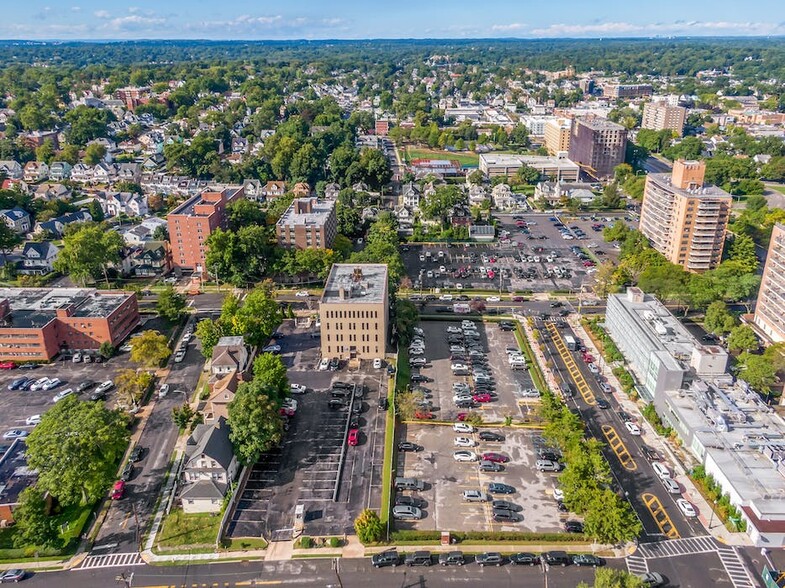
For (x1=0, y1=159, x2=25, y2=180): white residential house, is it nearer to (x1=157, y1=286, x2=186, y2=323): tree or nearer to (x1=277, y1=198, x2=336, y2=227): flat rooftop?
(x1=277, y1=198, x2=336, y2=227): flat rooftop

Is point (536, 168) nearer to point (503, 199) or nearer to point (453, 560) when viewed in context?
point (503, 199)

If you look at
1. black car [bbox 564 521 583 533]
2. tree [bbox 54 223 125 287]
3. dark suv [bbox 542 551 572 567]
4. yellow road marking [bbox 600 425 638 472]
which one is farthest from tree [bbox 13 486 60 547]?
tree [bbox 54 223 125 287]

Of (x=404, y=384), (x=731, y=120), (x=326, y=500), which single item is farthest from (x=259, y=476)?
(x=731, y=120)

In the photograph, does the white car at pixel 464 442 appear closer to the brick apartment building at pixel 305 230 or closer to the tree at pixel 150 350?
the tree at pixel 150 350

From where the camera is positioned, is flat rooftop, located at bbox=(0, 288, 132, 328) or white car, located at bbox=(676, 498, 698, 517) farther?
flat rooftop, located at bbox=(0, 288, 132, 328)

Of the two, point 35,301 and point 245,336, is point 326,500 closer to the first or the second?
point 245,336

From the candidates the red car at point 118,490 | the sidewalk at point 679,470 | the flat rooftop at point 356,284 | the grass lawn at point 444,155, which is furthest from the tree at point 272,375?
the grass lawn at point 444,155

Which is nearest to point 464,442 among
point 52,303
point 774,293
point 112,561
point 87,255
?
point 112,561
